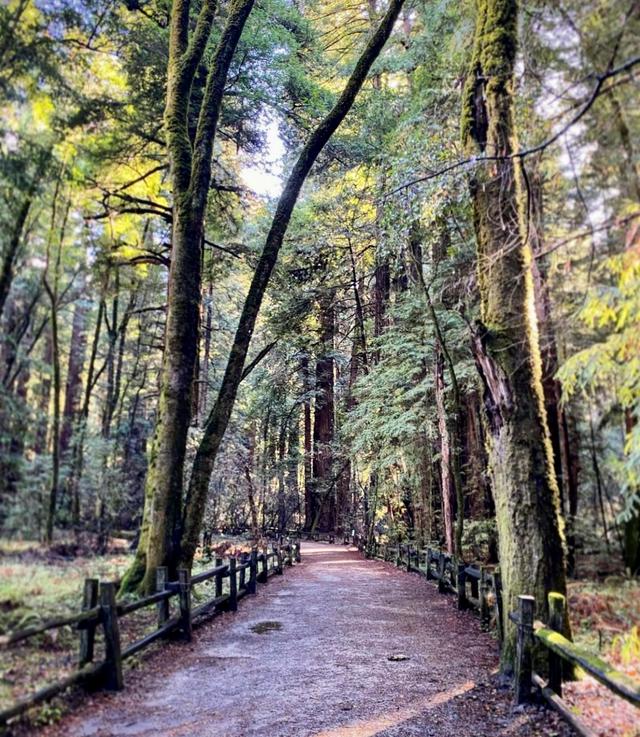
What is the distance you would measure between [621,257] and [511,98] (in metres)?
3.35

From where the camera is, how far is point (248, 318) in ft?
34.0

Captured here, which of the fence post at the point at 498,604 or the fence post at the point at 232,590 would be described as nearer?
the fence post at the point at 498,604

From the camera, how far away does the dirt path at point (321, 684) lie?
4.42m

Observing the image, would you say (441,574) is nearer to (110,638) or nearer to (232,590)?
(232,590)

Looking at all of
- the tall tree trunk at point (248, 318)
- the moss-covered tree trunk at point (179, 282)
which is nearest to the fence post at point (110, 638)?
the moss-covered tree trunk at point (179, 282)

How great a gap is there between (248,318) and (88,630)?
640 cm

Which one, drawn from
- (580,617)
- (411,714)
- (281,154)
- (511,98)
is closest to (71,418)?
(411,714)

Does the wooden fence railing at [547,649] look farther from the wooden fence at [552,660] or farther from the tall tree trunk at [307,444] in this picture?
the tall tree trunk at [307,444]

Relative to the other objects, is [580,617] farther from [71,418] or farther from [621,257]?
[71,418]

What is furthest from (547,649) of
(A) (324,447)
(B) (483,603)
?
(A) (324,447)

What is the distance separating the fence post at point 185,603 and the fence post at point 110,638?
2.15 meters

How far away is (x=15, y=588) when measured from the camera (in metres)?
4.04

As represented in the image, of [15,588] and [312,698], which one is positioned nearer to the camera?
[15,588]

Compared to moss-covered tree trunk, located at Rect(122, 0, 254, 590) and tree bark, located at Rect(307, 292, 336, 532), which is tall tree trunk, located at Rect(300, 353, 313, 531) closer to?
tree bark, located at Rect(307, 292, 336, 532)
